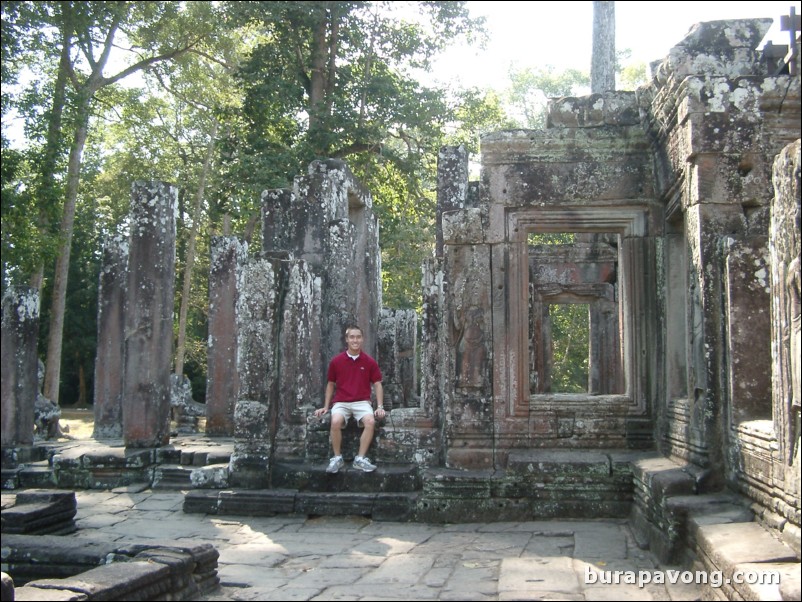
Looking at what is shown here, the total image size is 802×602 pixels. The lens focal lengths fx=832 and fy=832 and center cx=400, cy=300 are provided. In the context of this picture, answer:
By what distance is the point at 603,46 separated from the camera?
15.4 metres

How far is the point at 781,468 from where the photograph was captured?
182 inches

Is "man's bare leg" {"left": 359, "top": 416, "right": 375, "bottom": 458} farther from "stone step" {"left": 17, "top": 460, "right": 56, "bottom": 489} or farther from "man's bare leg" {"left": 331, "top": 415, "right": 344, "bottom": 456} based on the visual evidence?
"stone step" {"left": 17, "top": 460, "right": 56, "bottom": 489}

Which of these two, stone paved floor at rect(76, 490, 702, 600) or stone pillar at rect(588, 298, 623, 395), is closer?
stone paved floor at rect(76, 490, 702, 600)

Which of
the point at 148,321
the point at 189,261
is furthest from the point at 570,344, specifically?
the point at 148,321

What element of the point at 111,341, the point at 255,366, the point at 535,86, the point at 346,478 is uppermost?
the point at 535,86

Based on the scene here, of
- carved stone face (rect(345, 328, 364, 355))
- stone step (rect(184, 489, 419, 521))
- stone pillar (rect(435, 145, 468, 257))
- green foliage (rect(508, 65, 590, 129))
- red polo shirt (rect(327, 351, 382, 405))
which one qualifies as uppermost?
green foliage (rect(508, 65, 590, 129))

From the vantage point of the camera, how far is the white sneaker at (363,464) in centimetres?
784

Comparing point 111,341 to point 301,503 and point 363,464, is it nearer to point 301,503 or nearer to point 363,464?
point 301,503

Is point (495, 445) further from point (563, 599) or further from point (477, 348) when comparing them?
point (563, 599)

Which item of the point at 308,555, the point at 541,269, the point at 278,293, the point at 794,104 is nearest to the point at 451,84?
the point at 541,269

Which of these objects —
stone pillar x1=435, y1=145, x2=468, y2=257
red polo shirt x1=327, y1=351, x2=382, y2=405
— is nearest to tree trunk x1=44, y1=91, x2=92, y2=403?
stone pillar x1=435, y1=145, x2=468, y2=257

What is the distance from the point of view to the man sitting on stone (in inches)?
314

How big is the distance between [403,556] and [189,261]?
1871cm

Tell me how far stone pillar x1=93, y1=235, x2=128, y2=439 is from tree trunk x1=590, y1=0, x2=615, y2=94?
8.92 meters
